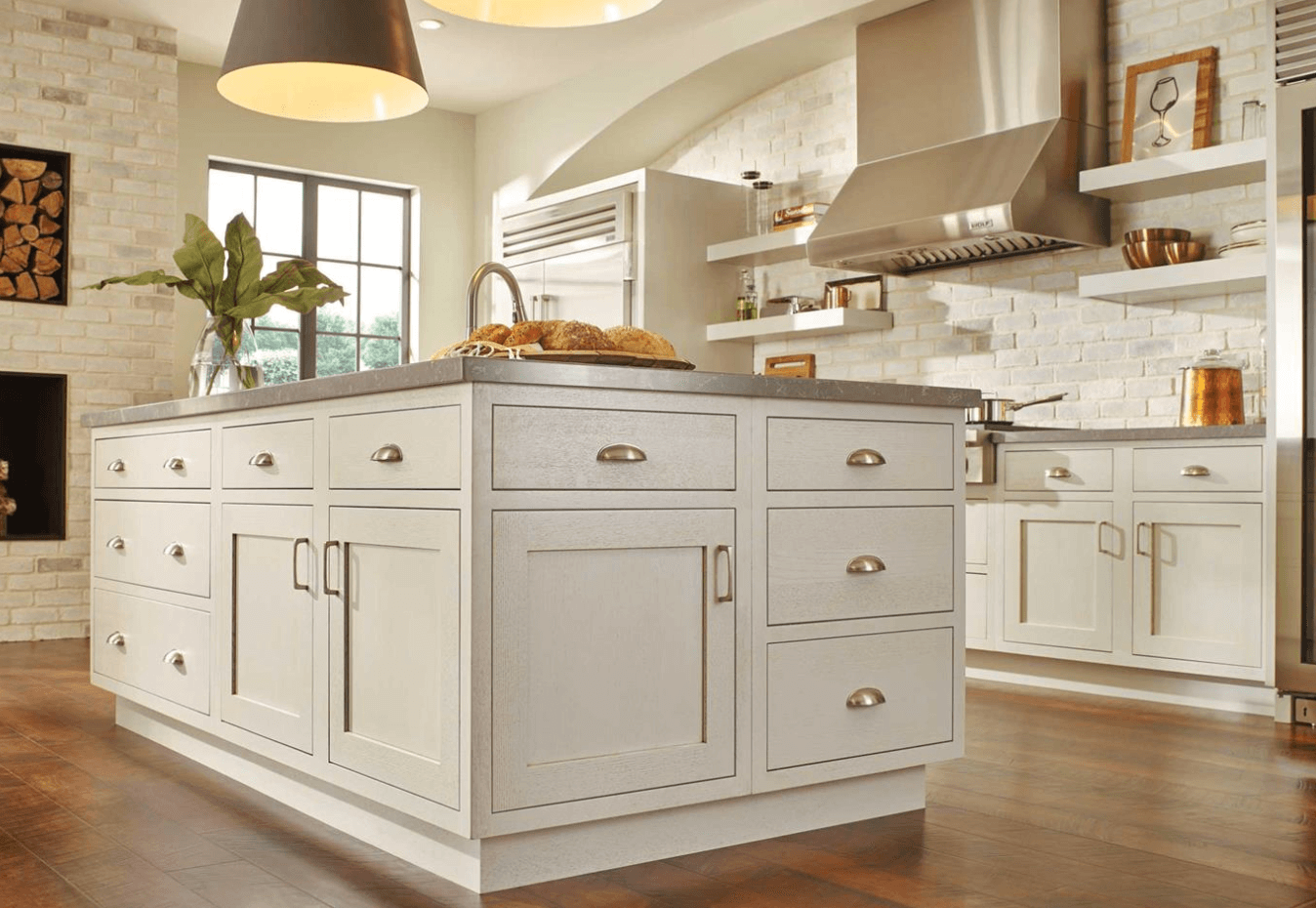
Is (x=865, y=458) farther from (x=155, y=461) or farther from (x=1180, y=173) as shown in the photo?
(x=1180, y=173)

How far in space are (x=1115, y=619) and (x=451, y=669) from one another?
2669 mm

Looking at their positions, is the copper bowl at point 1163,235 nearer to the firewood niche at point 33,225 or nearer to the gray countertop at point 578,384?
the gray countertop at point 578,384

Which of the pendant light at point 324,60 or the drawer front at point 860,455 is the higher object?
the pendant light at point 324,60

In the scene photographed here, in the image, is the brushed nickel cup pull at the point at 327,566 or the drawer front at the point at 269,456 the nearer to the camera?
the brushed nickel cup pull at the point at 327,566

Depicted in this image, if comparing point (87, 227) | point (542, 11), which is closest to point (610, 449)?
point (542, 11)

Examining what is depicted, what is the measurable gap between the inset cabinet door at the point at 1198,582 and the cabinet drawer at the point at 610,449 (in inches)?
84.5

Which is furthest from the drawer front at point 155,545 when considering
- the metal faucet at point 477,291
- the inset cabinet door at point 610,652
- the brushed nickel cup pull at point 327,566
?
the inset cabinet door at point 610,652

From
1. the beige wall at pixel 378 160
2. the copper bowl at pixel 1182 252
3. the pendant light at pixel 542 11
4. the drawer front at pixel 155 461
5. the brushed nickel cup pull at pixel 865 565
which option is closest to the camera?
the brushed nickel cup pull at pixel 865 565

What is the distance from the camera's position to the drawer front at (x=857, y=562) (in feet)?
7.80

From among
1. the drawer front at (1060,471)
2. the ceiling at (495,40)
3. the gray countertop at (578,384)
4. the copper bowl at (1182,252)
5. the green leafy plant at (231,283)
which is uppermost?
the ceiling at (495,40)

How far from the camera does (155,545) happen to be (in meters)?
3.25

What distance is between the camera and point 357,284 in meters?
7.32

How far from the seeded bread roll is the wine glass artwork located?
271 centimetres

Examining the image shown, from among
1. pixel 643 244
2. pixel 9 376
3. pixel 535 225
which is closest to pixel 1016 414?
pixel 643 244
